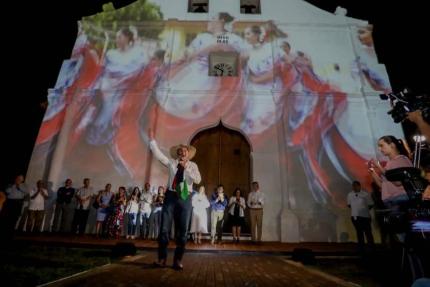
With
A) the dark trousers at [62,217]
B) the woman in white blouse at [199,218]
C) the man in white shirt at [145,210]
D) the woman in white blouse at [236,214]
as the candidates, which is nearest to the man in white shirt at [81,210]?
the dark trousers at [62,217]

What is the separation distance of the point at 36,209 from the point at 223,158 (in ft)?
21.4

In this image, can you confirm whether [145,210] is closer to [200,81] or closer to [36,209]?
[36,209]

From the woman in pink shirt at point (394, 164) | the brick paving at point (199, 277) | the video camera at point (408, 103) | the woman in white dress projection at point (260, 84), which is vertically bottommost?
the brick paving at point (199, 277)

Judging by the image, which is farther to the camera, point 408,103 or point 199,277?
point 199,277

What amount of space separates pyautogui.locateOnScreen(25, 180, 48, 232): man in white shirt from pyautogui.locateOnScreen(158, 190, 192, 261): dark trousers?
689 centimetres

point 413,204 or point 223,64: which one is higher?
point 223,64

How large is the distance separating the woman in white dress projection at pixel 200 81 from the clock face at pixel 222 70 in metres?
0.44

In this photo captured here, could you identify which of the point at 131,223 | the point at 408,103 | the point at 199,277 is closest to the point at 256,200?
the point at 131,223

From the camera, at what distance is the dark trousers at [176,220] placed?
3.78 m

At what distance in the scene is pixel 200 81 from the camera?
1067 centimetres

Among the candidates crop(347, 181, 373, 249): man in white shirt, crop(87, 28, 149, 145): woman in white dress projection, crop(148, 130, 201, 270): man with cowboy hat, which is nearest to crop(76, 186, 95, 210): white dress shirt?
crop(87, 28, 149, 145): woman in white dress projection

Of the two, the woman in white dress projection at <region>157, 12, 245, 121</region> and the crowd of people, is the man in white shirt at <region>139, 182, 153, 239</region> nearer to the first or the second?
the crowd of people

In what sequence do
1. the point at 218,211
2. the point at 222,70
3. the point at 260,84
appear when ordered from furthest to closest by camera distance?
1. the point at 222,70
2. the point at 260,84
3. the point at 218,211

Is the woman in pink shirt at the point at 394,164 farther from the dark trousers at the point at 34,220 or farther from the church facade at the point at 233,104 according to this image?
the dark trousers at the point at 34,220
